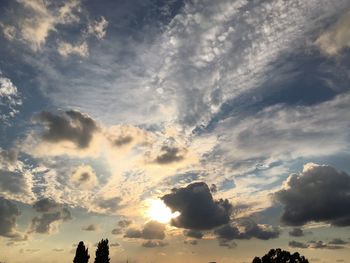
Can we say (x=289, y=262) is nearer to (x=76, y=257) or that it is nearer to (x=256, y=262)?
(x=256, y=262)

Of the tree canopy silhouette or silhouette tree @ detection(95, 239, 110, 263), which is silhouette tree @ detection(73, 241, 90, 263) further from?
the tree canopy silhouette

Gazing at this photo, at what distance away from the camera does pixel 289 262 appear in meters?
148

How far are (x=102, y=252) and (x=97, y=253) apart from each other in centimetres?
202

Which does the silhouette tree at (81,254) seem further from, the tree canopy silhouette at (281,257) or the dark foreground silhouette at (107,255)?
the tree canopy silhouette at (281,257)

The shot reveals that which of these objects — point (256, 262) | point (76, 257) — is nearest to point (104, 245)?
point (76, 257)

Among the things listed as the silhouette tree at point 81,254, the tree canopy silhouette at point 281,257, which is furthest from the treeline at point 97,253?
the tree canopy silhouette at point 281,257

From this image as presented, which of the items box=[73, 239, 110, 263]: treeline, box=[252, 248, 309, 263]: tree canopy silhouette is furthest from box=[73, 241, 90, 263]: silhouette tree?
box=[252, 248, 309, 263]: tree canopy silhouette

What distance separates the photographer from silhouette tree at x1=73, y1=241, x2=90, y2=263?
14125cm

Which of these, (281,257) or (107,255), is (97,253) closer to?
(107,255)

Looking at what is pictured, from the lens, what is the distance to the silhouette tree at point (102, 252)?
5792 inches

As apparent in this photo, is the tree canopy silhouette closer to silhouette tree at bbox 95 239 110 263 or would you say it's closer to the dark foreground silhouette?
the dark foreground silhouette

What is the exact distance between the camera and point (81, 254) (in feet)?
466

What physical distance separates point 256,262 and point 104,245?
63130 millimetres

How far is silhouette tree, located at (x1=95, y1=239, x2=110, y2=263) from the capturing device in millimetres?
147125
